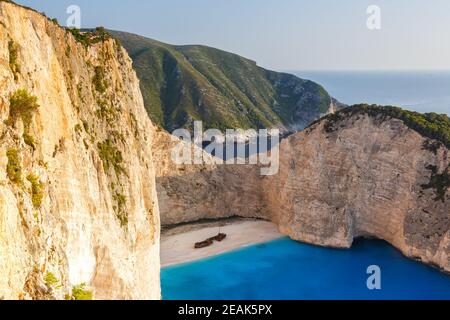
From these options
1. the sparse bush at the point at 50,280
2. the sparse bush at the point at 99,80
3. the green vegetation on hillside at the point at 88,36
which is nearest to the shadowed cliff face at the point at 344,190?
the green vegetation on hillside at the point at 88,36

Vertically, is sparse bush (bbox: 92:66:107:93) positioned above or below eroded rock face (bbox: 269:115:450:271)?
above

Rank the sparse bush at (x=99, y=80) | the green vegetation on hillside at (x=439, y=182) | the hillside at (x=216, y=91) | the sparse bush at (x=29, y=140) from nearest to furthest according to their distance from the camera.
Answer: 1. the sparse bush at (x=29, y=140)
2. the sparse bush at (x=99, y=80)
3. the green vegetation on hillside at (x=439, y=182)
4. the hillside at (x=216, y=91)

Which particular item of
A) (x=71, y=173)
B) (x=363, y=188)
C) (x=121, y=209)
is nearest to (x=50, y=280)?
(x=71, y=173)

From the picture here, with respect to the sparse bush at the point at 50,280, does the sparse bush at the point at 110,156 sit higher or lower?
higher

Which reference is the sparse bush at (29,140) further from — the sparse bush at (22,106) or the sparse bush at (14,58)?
the sparse bush at (14,58)

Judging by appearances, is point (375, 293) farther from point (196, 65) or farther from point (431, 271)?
point (196, 65)

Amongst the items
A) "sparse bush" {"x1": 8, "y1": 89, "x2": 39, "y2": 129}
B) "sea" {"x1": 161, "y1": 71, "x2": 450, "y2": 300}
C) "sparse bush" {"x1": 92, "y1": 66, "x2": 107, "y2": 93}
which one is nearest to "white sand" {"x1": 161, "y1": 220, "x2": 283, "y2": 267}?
"sea" {"x1": 161, "y1": 71, "x2": 450, "y2": 300}

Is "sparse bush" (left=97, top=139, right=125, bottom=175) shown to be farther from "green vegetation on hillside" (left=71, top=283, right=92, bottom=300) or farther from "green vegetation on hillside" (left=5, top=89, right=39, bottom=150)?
"green vegetation on hillside" (left=71, top=283, right=92, bottom=300)
